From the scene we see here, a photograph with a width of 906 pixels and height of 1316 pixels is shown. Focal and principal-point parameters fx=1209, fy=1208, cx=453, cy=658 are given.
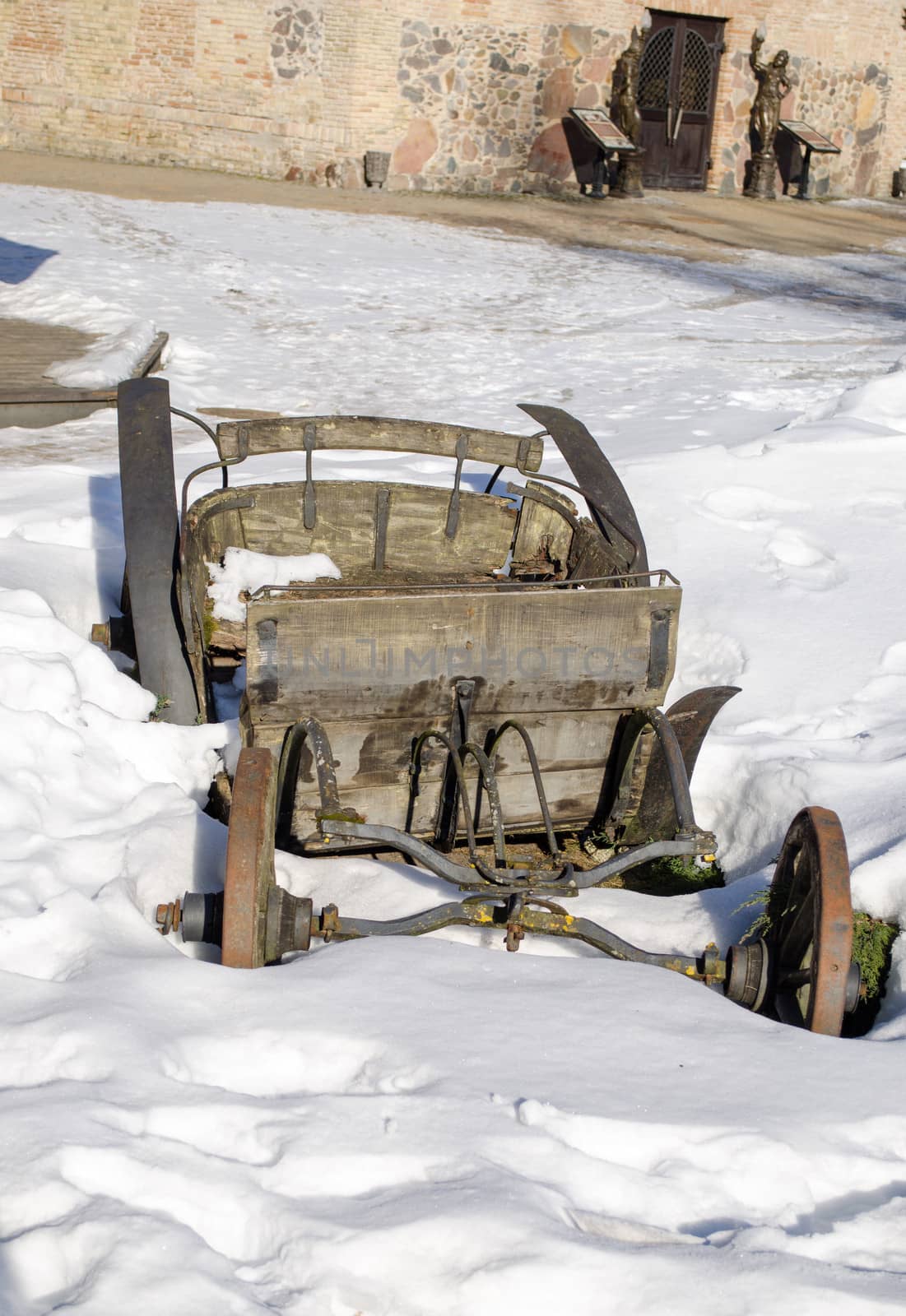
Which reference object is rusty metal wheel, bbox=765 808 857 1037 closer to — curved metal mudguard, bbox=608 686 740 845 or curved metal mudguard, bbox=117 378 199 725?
curved metal mudguard, bbox=608 686 740 845

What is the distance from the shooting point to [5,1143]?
7.06ft

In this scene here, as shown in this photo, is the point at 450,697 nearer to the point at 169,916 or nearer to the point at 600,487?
the point at 169,916

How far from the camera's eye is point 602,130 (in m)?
17.2

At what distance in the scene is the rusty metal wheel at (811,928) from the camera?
282cm

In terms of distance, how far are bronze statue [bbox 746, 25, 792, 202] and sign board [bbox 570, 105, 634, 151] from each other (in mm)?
2959

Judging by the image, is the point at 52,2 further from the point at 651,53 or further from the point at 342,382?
the point at 342,382

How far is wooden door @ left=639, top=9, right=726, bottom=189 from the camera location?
18.4 meters

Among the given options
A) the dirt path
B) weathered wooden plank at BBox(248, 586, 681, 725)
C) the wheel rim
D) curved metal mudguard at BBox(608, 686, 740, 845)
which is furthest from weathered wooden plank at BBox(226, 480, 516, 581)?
the dirt path

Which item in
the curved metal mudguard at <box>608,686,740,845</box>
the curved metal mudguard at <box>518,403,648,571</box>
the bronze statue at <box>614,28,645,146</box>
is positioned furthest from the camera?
the bronze statue at <box>614,28,645,146</box>

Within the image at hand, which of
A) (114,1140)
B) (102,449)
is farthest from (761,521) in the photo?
(114,1140)

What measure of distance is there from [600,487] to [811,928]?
213cm

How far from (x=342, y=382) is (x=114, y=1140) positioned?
7156 mm

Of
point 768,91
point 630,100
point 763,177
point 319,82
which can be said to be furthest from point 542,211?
point 768,91

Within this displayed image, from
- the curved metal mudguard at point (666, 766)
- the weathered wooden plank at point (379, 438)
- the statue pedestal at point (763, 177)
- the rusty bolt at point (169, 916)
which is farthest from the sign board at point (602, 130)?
the rusty bolt at point (169, 916)
